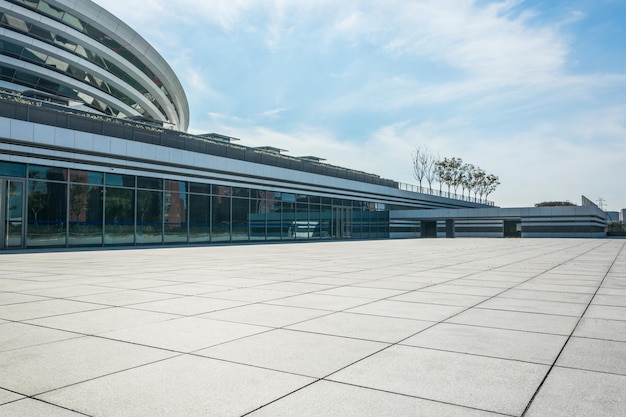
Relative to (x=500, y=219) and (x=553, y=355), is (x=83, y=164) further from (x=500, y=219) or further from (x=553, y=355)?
(x=500, y=219)

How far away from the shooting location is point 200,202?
111 ft

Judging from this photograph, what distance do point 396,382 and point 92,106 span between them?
1794 inches

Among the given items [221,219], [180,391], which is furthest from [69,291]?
[221,219]

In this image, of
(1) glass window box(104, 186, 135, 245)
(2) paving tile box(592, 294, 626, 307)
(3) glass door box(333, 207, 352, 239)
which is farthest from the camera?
(3) glass door box(333, 207, 352, 239)

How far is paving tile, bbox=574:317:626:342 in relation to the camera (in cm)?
573

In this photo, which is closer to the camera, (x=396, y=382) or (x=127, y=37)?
(x=396, y=382)

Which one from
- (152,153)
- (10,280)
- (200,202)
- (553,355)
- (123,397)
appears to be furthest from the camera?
(200,202)

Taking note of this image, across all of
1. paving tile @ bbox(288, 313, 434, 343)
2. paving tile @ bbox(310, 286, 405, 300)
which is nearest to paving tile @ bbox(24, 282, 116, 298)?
paving tile @ bbox(310, 286, 405, 300)

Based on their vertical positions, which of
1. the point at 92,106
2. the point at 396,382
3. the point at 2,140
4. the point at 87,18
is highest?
the point at 87,18

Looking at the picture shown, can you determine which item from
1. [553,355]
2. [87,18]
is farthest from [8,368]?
[87,18]

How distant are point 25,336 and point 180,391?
289 centimetres

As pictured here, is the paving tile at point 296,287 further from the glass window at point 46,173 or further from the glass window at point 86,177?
the glass window at point 86,177

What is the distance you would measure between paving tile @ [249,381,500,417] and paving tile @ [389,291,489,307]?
4.54 meters

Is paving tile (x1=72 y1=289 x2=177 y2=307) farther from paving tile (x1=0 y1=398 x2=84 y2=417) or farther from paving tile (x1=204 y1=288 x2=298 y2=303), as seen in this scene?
paving tile (x1=0 y1=398 x2=84 y2=417)
